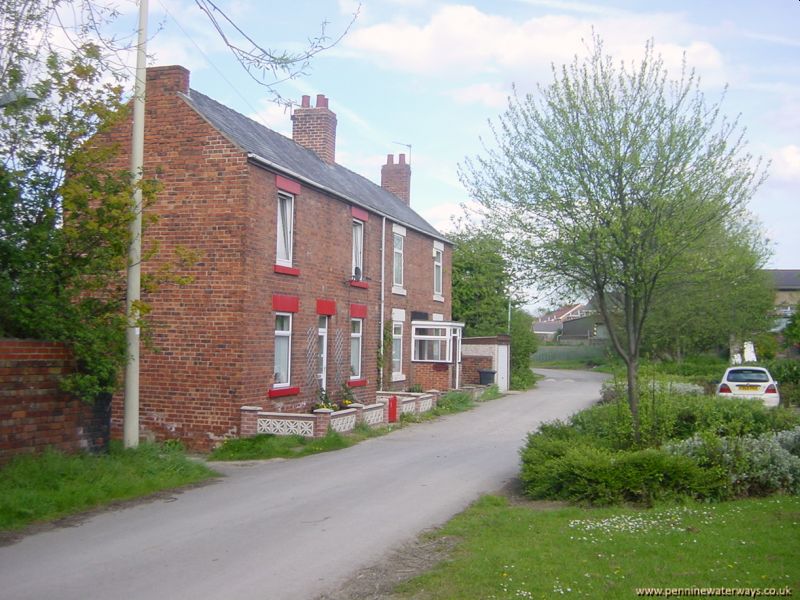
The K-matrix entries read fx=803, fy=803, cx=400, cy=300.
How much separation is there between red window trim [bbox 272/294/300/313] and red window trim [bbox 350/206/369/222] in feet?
12.7

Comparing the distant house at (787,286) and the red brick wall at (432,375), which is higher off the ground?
the distant house at (787,286)

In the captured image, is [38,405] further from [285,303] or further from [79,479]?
[285,303]

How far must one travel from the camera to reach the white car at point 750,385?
23.1 meters

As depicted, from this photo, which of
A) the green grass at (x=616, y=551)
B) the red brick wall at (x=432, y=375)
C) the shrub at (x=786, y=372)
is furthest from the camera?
the shrub at (x=786, y=372)

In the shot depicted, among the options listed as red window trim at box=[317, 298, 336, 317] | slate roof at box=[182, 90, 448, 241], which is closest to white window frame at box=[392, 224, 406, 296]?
slate roof at box=[182, 90, 448, 241]

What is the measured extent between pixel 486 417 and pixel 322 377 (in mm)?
6323

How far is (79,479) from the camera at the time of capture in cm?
1027

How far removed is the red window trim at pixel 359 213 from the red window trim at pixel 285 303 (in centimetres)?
386

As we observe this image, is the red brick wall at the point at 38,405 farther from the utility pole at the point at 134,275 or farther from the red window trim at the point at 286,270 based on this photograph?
the red window trim at the point at 286,270

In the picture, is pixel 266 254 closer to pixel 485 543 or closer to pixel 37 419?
pixel 37 419

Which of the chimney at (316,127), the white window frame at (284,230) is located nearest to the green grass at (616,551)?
the white window frame at (284,230)

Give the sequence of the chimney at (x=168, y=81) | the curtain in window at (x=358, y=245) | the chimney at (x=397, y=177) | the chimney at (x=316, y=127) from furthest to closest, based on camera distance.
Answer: the chimney at (x=397, y=177)
the chimney at (x=316, y=127)
the curtain in window at (x=358, y=245)
the chimney at (x=168, y=81)

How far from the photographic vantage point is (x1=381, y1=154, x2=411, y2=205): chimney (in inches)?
1257

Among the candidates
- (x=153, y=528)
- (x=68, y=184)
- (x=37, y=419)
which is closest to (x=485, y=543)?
(x=153, y=528)
